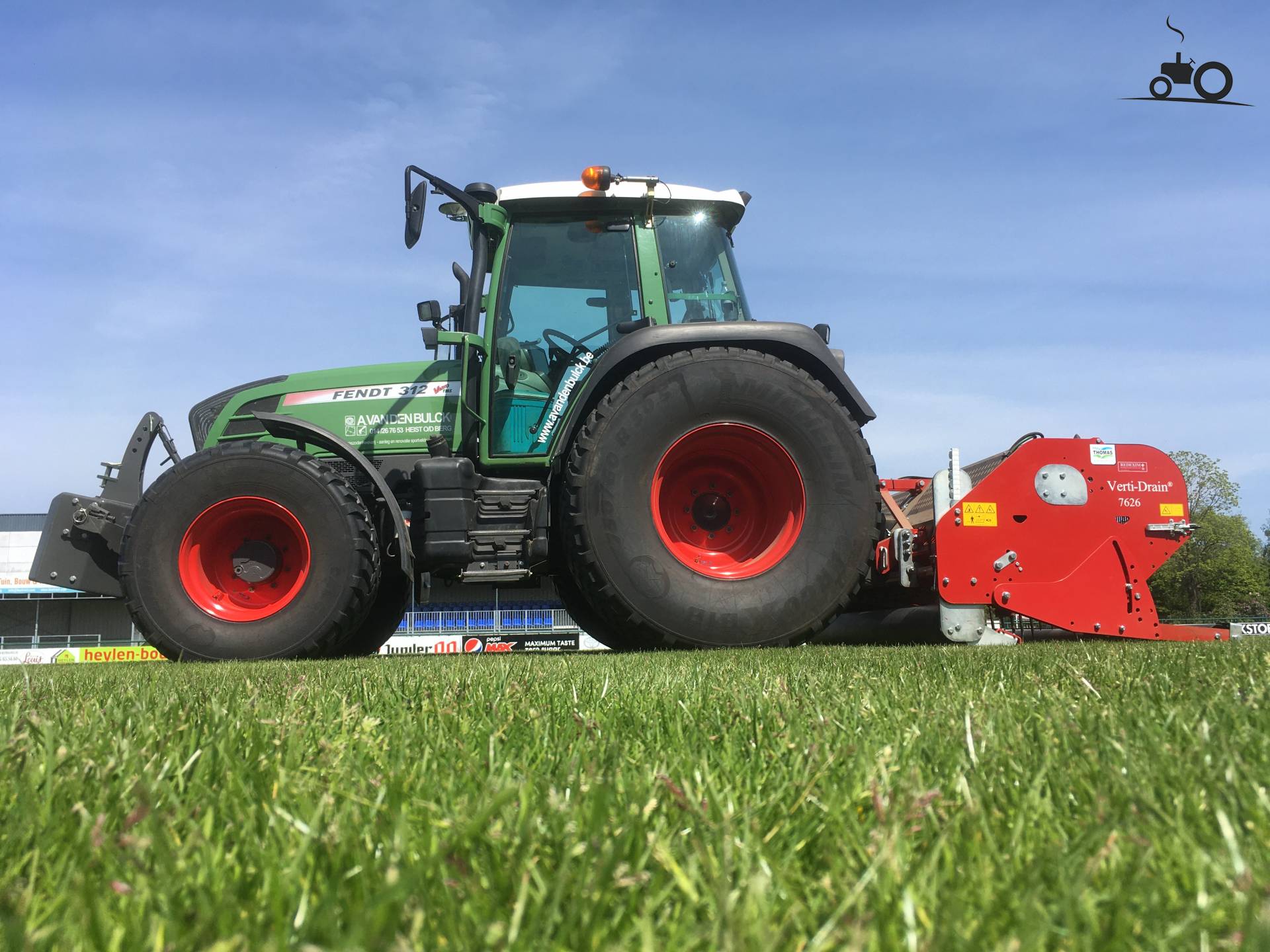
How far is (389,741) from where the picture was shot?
164 centimetres

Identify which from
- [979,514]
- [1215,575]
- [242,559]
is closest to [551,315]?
[242,559]

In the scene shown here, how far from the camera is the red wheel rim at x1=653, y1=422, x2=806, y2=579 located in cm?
495

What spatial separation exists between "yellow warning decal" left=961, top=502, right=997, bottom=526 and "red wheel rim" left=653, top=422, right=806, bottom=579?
3.39 ft

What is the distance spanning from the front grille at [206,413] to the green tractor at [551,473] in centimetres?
38

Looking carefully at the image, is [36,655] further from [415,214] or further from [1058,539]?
[1058,539]

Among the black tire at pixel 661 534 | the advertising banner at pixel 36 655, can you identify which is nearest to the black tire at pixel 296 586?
the black tire at pixel 661 534

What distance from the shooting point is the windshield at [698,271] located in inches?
224

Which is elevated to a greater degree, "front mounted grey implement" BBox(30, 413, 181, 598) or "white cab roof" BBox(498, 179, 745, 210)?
"white cab roof" BBox(498, 179, 745, 210)

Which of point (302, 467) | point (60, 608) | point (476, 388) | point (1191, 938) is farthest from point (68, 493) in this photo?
point (60, 608)

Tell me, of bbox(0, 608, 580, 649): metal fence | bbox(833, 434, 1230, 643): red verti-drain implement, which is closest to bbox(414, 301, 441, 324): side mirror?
bbox(833, 434, 1230, 643): red verti-drain implement

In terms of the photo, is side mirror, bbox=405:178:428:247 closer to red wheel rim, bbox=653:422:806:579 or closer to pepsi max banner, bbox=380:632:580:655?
red wheel rim, bbox=653:422:806:579

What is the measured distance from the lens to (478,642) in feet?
70.9

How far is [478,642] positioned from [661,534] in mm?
17516

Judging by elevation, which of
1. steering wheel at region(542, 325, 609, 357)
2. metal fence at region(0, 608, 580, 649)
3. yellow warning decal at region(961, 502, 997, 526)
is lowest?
metal fence at region(0, 608, 580, 649)
